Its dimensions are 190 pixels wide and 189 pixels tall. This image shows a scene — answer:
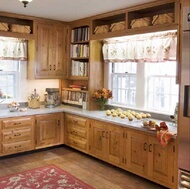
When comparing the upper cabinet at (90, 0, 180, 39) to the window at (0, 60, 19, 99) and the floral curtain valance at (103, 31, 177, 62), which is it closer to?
the floral curtain valance at (103, 31, 177, 62)

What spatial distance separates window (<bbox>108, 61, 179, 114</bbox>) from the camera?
13.5ft

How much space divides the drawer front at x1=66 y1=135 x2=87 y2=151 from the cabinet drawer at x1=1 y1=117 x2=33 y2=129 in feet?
2.60

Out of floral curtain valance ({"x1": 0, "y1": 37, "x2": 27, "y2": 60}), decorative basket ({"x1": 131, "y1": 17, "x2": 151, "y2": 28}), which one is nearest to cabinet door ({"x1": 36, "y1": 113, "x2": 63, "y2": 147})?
floral curtain valance ({"x1": 0, "y1": 37, "x2": 27, "y2": 60})

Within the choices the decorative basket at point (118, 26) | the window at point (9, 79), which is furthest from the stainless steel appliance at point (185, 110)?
the window at point (9, 79)

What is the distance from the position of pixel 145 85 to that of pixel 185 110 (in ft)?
6.46

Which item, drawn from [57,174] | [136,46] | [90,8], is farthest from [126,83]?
[57,174]

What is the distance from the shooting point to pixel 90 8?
13.8 feet

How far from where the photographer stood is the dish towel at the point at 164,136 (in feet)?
10.7

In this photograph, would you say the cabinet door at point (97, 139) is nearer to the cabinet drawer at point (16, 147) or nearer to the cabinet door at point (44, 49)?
the cabinet drawer at point (16, 147)

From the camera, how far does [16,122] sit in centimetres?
455

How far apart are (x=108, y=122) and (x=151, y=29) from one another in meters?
1.48

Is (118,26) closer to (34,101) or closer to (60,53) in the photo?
(60,53)

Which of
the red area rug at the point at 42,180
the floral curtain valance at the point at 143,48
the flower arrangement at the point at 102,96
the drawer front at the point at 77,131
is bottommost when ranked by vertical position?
the red area rug at the point at 42,180

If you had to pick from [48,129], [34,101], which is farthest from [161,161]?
[34,101]
